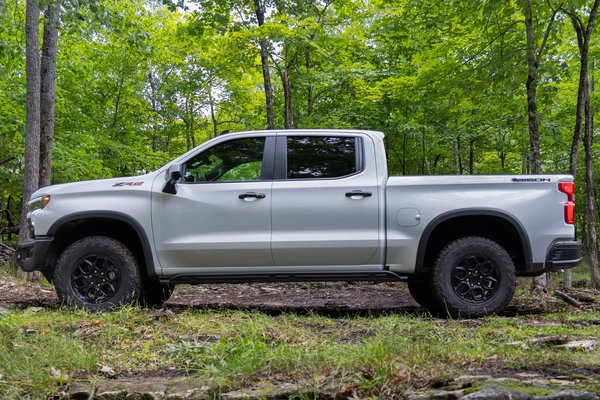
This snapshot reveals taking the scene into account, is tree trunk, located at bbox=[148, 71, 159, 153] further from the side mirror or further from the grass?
the grass

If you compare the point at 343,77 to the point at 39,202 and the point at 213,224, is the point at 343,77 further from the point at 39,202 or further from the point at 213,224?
the point at 39,202

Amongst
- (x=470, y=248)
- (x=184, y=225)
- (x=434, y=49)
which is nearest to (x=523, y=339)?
(x=470, y=248)

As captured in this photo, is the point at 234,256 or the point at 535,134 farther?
the point at 535,134

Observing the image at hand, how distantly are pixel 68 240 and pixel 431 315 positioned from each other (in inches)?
162

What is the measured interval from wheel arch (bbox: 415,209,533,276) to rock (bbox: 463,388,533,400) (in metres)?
2.93

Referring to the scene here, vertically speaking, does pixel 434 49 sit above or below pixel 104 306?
above

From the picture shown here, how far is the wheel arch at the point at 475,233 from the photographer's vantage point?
16.8ft

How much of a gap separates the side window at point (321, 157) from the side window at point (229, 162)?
358 millimetres

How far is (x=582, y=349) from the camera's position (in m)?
3.28

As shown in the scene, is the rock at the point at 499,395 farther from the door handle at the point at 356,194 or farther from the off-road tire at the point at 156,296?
the off-road tire at the point at 156,296

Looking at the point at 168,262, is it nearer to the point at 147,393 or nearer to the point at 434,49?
the point at 147,393

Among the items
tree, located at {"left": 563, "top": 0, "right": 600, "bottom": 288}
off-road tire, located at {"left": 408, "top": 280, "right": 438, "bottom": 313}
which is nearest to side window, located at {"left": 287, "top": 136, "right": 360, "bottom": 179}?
off-road tire, located at {"left": 408, "top": 280, "right": 438, "bottom": 313}

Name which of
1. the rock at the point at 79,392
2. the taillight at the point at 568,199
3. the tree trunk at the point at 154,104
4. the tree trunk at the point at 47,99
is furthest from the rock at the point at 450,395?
the tree trunk at the point at 154,104

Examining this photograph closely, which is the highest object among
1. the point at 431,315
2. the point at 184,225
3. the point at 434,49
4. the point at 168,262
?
the point at 434,49
